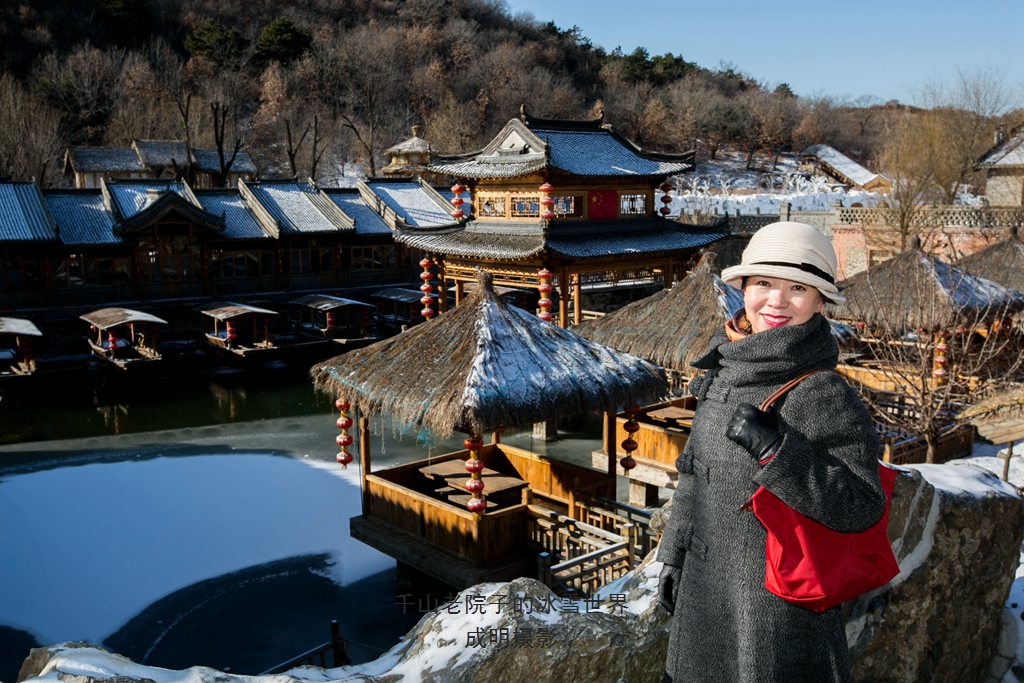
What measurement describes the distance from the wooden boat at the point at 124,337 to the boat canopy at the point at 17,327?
1.54m

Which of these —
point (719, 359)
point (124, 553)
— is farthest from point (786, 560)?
point (124, 553)

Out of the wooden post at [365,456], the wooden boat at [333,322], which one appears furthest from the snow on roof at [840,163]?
the wooden post at [365,456]

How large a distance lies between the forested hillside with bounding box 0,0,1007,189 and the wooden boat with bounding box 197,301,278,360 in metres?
15.0

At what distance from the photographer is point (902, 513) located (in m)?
4.16

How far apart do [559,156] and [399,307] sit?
11.3 m

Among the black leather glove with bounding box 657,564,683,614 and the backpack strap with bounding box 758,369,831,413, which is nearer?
the backpack strap with bounding box 758,369,831,413

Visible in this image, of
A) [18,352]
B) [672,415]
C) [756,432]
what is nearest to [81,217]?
[18,352]

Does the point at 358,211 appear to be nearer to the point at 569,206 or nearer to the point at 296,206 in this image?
the point at 296,206

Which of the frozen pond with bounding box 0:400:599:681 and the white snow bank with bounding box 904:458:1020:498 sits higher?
the white snow bank with bounding box 904:458:1020:498

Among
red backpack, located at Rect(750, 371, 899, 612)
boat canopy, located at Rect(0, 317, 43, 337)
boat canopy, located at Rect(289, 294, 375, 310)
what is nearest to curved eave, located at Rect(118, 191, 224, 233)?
boat canopy, located at Rect(289, 294, 375, 310)

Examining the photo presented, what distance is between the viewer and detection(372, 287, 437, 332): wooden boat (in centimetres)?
2598

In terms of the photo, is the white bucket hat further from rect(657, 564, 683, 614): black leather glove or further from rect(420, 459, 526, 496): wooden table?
rect(420, 459, 526, 496): wooden table

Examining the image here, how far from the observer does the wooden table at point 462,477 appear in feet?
30.5

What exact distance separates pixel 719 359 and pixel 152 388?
66.8ft
